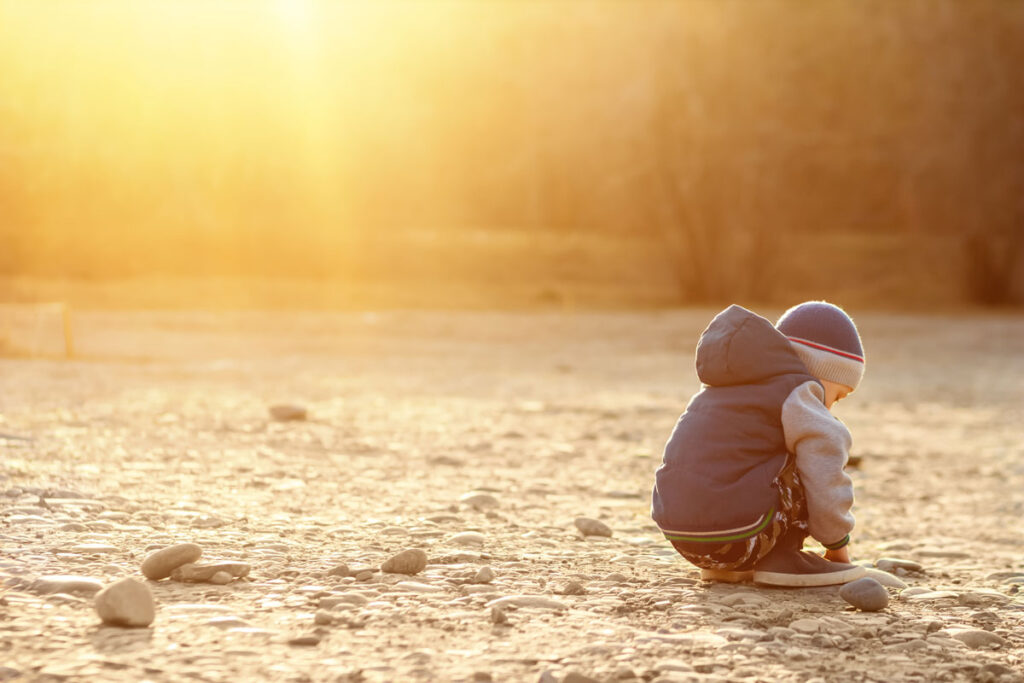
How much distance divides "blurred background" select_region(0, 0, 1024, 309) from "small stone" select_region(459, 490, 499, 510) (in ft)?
49.5

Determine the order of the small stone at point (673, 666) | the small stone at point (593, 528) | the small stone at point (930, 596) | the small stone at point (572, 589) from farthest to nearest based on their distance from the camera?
the small stone at point (593, 528), the small stone at point (930, 596), the small stone at point (572, 589), the small stone at point (673, 666)

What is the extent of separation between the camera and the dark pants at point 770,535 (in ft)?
12.0

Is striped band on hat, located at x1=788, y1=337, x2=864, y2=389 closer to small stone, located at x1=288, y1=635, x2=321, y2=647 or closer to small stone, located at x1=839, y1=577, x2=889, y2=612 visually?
small stone, located at x1=839, y1=577, x2=889, y2=612

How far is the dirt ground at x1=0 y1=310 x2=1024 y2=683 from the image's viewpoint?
2908 millimetres

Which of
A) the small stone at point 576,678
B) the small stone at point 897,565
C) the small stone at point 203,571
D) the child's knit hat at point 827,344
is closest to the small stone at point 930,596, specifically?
the small stone at point 897,565

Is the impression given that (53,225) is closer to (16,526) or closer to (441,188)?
(441,188)

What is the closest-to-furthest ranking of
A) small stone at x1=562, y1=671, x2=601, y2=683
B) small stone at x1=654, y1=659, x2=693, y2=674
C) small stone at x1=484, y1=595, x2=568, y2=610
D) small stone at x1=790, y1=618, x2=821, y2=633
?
small stone at x1=562, y1=671, x2=601, y2=683 → small stone at x1=654, y1=659, x2=693, y2=674 → small stone at x1=790, y1=618, x2=821, y2=633 → small stone at x1=484, y1=595, x2=568, y2=610

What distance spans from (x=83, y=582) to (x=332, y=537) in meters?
1.15

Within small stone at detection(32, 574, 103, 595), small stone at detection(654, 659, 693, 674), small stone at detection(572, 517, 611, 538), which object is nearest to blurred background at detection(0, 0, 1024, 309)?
small stone at detection(572, 517, 611, 538)

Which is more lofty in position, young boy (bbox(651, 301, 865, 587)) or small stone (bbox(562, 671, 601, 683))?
young boy (bbox(651, 301, 865, 587))

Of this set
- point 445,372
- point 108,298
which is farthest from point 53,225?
point 445,372

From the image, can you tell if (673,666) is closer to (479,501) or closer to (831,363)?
(831,363)

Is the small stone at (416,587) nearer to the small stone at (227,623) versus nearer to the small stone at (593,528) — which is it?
the small stone at (227,623)

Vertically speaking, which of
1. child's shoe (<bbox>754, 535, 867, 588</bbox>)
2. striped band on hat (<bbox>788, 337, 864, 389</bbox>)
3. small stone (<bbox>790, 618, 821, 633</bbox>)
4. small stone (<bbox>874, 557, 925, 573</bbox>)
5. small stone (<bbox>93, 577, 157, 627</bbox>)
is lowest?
small stone (<bbox>874, 557, 925, 573</bbox>)
